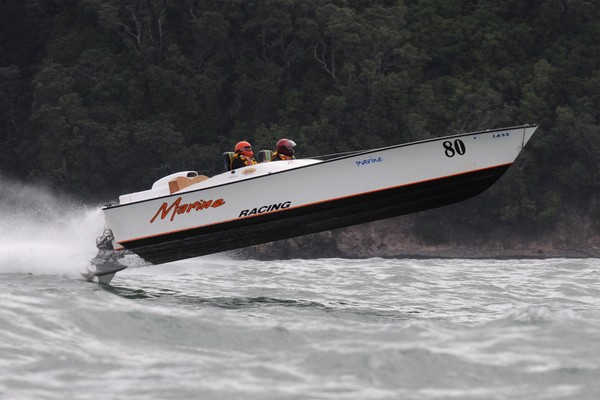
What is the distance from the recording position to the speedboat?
11797 mm

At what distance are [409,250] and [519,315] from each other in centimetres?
2865

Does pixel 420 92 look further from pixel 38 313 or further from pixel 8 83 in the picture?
pixel 38 313

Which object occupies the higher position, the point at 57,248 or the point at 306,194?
the point at 306,194

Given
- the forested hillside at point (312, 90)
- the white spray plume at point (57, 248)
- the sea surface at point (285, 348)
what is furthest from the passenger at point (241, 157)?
the forested hillside at point (312, 90)

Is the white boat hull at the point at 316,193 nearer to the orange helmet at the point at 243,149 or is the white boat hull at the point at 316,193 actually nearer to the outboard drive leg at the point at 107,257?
the outboard drive leg at the point at 107,257

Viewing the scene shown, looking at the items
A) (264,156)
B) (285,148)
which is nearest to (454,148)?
(285,148)

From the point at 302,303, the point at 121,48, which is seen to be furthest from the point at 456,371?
the point at 121,48

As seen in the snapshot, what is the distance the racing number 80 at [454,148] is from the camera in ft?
39.0

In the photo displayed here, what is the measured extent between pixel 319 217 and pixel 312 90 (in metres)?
28.6

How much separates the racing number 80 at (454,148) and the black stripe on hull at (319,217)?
0.89ft

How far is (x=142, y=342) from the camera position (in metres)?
7.79

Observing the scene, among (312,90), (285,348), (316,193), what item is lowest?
(285,348)

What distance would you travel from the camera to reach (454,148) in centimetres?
1190

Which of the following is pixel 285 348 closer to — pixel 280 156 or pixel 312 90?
pixel 280 156
